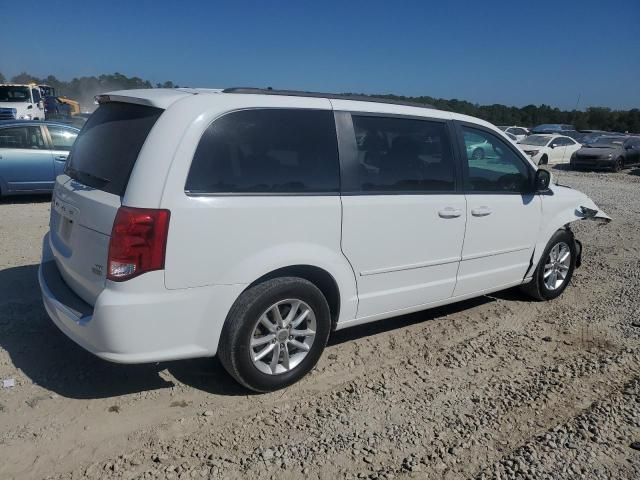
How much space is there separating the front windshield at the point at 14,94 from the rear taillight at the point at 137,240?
27.0 m

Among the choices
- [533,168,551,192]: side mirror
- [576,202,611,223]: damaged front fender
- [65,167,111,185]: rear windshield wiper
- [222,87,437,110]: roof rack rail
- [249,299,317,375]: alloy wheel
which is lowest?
[249,299,317,375]: alloy wheel

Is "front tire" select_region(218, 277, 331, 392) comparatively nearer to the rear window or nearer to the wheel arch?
the wheel arch

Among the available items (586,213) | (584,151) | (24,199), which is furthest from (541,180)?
(584,151)

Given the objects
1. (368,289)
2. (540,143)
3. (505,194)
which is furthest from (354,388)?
(540,143)

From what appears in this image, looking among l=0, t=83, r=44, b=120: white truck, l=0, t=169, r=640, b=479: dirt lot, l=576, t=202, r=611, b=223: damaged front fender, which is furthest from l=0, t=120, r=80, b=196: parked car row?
l=0, t=83, r=44, b=120: white truck

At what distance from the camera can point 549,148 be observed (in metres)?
23.1

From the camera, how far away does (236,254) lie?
118 inches

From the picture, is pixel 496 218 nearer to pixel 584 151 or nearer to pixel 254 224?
pixel 254 224

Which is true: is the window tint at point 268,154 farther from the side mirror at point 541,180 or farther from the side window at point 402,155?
the side mirror at point 541,180

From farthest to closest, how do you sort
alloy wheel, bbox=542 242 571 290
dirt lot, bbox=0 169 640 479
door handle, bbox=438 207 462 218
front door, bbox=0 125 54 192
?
1. front door, bbox=0 125 54 192
2. alloy wheel, bbox=542 242 571 290
3. door handle, bbox=438 207 462 218
4. dirt lot, bbox=0 169 640 479

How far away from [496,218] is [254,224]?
2.31 metres

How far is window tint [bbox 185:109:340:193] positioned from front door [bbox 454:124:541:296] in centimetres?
139

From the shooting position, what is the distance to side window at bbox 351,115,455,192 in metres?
3.61

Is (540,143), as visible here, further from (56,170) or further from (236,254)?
(236,254)
